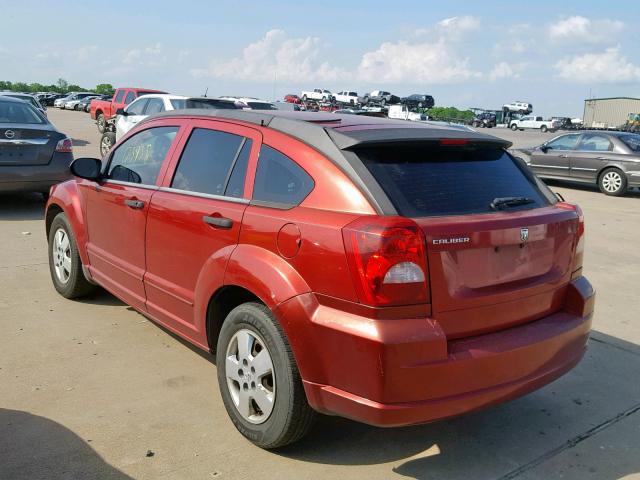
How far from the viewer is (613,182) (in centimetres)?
1446

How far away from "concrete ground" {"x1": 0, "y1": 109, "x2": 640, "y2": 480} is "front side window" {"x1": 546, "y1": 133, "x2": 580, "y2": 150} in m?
11.4

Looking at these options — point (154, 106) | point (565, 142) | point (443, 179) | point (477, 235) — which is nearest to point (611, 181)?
point (565, 142)

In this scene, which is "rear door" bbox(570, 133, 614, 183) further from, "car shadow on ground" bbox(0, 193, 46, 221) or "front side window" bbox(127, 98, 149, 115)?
"car shadow on ground" bbox(0, 193, 46, 221)

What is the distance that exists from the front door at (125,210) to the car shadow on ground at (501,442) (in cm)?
174

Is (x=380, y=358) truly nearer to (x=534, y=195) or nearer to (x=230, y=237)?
(x=230, y=237)

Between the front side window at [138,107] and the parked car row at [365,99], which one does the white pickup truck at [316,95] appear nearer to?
the parked car row at [365,99]

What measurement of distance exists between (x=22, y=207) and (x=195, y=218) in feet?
24.3

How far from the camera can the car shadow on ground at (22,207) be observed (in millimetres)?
9104

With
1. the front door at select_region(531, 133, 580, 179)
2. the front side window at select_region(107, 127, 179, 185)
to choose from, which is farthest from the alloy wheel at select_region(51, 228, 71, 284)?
the front door at select_region(531, 133, 580, 179)

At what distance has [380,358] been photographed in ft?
8.59

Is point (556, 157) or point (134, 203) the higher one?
point (134, 203)

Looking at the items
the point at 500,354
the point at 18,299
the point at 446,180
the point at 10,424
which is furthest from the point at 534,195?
the point at 18,299

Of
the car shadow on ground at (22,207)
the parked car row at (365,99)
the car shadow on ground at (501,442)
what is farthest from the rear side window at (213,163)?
the parked car row at (365,99)

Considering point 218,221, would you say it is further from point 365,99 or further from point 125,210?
point 365,99
